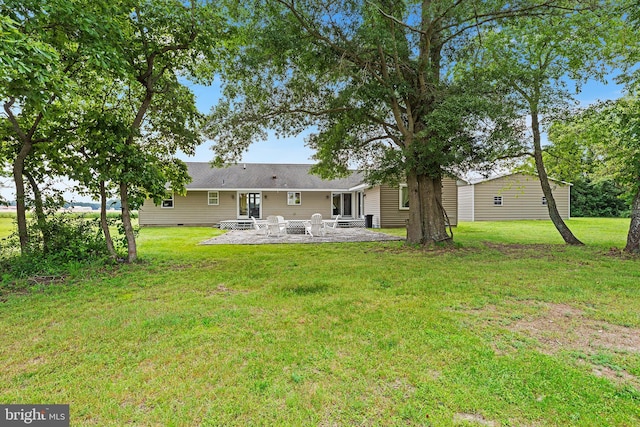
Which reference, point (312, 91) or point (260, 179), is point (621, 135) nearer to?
point (312, 91)

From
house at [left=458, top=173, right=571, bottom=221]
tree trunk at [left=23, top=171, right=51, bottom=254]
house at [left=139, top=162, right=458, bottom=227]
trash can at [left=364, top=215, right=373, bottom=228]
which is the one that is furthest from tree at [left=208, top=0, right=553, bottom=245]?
house at [left=458, top=173, right=571, bottom=221]

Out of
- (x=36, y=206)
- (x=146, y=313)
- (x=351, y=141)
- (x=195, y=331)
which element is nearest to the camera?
(x=195, y=331)

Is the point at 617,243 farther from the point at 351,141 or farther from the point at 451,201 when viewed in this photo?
the point at 351,141

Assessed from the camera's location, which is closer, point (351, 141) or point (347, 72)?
point (347, 72)

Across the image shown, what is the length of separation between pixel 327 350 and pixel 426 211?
833cm

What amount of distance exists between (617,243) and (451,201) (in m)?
8.49

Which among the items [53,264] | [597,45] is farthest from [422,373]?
[597,45]

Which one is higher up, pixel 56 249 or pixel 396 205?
pixel 396 205

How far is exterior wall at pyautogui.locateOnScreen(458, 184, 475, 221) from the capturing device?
2530 centimetres

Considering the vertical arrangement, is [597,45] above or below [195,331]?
above

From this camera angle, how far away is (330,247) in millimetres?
10539

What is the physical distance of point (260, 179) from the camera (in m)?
21.6

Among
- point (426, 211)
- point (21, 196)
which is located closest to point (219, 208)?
point (21, 196)

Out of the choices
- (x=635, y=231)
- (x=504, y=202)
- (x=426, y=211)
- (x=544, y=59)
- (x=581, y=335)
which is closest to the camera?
(x=581, y=335)
